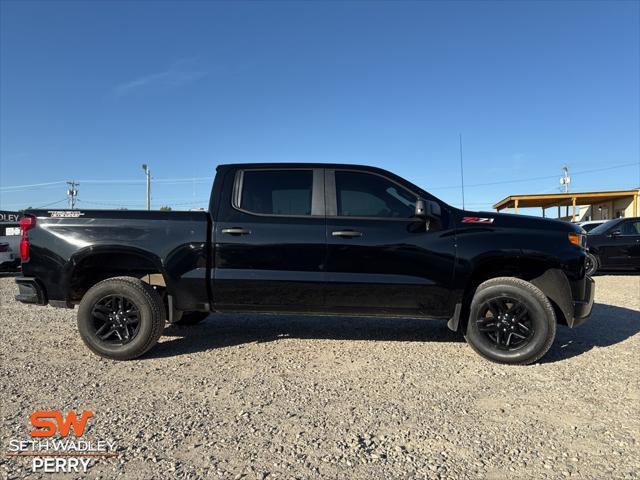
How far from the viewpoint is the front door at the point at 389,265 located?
4141mm

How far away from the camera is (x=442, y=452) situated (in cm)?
253

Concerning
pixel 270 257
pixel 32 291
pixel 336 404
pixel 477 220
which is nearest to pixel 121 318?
pixel 32 291

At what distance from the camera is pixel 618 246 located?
35.6 ft

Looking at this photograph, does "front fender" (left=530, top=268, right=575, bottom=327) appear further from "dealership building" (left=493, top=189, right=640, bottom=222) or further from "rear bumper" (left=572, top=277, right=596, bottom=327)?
"dealership building" (left=493, top=189, right=640, bottom=222)

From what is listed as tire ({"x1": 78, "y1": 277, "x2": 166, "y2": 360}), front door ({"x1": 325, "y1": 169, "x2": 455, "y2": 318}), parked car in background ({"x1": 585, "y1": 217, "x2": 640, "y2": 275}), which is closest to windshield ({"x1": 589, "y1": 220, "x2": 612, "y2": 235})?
parked car in background ({"x1": 585, "y1": 217, "x2": 640, "y2": 275})

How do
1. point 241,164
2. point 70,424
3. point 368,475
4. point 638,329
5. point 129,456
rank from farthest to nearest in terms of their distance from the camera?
point 638,329 < point 241,164 < point 70,424 < point 129,456 < point 368,475

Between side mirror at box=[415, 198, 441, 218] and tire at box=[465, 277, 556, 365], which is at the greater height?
side mirror at box=[415, 198, 441, 218]

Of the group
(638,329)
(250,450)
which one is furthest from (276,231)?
(638,329)

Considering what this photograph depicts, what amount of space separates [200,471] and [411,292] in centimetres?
252

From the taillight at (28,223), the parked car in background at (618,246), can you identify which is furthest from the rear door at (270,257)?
the parked car in background at (618,246)

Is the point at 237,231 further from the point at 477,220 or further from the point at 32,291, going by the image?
the point at 477,220

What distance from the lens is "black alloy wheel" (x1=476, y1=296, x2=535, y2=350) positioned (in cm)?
409

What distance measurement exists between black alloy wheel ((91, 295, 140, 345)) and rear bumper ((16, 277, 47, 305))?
58 cm

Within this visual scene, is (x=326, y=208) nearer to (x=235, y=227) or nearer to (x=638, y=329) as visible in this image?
(x=235, y=227)
